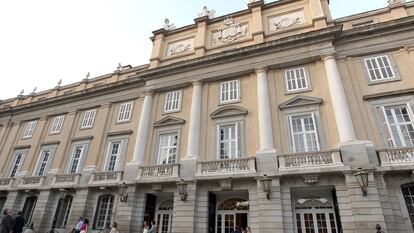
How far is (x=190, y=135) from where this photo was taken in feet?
52.2

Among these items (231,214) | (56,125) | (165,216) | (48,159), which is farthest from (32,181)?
(231,214)

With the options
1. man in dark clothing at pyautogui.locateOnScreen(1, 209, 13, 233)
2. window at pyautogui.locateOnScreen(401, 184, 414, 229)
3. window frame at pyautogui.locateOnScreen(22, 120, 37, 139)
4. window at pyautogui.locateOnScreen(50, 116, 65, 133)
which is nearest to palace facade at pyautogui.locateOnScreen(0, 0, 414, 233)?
window at pyautogui.locateOnScreen(401, 184, 414, 229)

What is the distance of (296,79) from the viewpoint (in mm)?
15672

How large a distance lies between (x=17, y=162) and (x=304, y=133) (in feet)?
80.0

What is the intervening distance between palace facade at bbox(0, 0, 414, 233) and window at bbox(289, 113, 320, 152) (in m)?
0.06

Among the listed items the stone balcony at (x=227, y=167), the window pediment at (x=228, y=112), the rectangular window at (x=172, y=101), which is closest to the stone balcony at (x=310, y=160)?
the stone balcony at (x=227, y=167)

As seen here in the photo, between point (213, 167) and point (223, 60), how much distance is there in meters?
7.57

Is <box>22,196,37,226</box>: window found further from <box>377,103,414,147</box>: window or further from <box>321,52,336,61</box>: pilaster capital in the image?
<box>377,103,414,147</box>: window

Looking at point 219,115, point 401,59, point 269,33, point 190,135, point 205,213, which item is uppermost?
point 269,33

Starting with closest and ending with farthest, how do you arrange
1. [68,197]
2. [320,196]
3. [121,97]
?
[320,196]
[68,197]
[121,97]

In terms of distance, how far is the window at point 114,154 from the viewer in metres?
18.1

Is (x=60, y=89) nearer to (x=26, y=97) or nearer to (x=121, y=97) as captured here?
(x=26, y=97)

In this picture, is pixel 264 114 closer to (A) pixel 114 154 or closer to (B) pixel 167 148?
(B) pixel 167 148

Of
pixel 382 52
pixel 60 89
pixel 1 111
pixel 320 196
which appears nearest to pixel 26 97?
pixel 1 111
